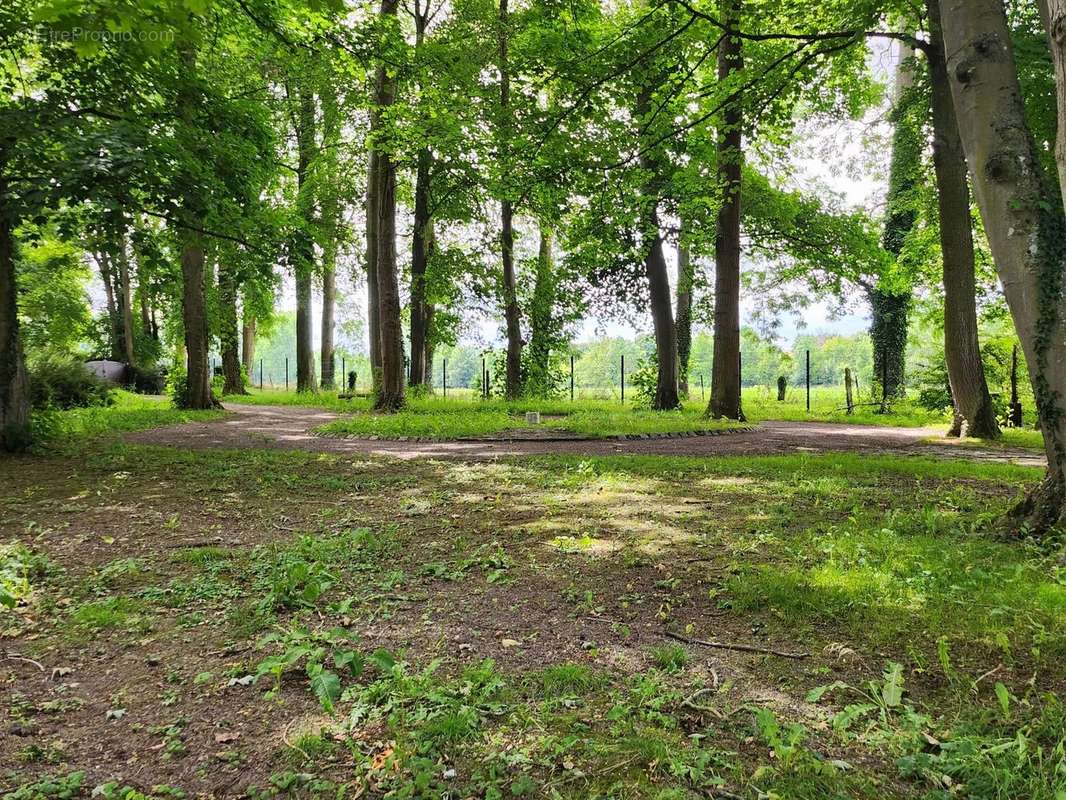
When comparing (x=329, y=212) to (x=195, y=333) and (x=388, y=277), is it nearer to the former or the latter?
(x=195, y=333)

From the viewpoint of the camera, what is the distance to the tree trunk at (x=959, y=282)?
32.8 feet

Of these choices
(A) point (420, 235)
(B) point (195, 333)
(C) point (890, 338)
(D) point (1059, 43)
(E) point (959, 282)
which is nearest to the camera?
(D) point (1059, 43)

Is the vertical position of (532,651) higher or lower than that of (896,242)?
lower

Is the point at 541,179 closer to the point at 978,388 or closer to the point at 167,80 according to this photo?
the point at 167,80

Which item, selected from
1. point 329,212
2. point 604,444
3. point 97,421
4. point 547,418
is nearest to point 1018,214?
point 604,444

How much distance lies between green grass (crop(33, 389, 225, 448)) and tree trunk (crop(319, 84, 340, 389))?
5107 millimetres

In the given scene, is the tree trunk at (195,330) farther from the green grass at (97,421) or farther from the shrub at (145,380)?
the shrub at (145,380)

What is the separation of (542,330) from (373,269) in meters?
5.67

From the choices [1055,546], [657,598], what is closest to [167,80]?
[657,598]

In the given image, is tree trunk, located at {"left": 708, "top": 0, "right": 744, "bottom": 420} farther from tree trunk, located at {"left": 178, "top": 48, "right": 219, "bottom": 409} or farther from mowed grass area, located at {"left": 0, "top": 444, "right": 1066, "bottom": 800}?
tree trunk, located at {"left": 178, "top": 48, "right": 219, "bottom": 409}

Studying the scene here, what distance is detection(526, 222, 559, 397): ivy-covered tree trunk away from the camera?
1977 centimetres

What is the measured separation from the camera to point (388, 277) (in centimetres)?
1395

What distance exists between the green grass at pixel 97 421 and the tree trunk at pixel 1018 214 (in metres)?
10.0

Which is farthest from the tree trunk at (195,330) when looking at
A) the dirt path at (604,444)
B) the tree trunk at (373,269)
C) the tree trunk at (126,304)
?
the tree trunk at (126,304)
